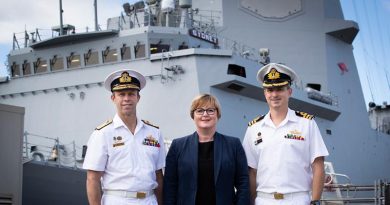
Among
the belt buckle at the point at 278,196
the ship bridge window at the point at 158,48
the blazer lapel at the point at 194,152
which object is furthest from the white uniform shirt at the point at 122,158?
the ship bridge window at the point at 158,48

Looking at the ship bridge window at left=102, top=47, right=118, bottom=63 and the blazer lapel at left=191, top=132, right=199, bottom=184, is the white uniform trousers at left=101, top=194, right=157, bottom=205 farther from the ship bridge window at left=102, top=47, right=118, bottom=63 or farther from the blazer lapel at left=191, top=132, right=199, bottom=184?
the ship bridge window at left=102, top=47, right=118, bottom=63

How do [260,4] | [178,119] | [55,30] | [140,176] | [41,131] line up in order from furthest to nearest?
[260,4], [55,30], [41,131], [178,119], [140,176]

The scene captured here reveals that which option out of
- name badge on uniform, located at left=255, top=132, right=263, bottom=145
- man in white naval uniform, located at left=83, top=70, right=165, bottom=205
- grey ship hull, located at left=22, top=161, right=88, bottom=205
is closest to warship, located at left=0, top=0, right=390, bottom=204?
grey ship hull, located at left=22, top=161, right=88, bottom=205

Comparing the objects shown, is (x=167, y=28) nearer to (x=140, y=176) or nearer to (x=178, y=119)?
(x=178, y=119)

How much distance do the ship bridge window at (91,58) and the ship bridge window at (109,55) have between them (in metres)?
0.26

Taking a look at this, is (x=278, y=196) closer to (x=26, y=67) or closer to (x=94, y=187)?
(x=94, y=187)

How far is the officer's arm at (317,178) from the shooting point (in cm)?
461

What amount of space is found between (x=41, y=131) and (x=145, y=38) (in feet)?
13.5

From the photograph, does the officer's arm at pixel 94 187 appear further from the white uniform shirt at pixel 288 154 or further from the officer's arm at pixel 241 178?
the white uniform shirt at pixel 288 154

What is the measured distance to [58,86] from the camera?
18156 millimetres

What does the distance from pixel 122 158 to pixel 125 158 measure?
2cm

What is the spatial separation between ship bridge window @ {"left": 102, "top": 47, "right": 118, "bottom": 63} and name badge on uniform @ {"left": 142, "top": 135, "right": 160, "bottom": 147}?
1279 cm

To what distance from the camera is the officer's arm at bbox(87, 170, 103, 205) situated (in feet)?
15.0

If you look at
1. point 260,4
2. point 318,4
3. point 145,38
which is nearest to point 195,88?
point 145,38
